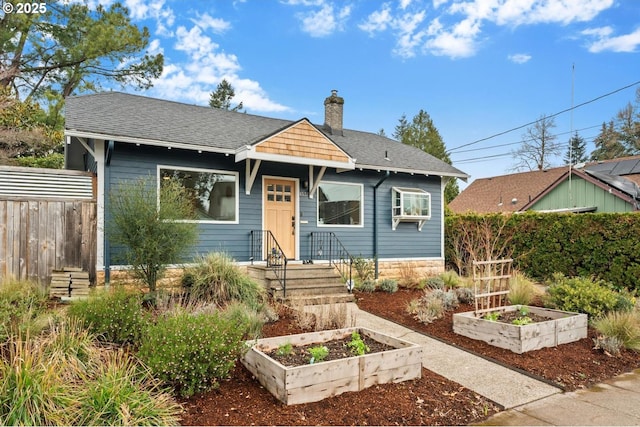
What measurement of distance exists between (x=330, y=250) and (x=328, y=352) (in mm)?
6083

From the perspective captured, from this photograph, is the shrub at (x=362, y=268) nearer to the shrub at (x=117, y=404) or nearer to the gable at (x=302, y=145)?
the gable at (x=302, y=145)

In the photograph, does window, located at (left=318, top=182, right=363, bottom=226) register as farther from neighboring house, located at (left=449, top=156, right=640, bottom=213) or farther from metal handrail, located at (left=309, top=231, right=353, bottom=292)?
neighboring house, located at (left=449, top=156, right=640, bottom=213)

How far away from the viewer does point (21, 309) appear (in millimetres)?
4840

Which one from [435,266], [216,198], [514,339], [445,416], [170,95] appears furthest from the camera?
[170,95]

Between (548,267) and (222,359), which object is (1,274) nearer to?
(222,359)

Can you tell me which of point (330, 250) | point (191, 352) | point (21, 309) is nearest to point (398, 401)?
point (191, 352)

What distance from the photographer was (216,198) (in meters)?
8.95

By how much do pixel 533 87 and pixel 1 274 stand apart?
1885 cm

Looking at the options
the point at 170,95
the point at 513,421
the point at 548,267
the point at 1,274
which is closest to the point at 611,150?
the point at 548,267

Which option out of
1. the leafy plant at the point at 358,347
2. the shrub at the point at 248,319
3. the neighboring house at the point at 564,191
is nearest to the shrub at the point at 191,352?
the shrub at the point at 248,319

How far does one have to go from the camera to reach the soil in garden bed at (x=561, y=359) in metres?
4.55

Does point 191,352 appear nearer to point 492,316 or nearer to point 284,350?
point 284,350

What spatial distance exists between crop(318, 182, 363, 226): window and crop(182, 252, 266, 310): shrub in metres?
3.61

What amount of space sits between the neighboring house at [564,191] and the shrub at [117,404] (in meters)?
15.3
